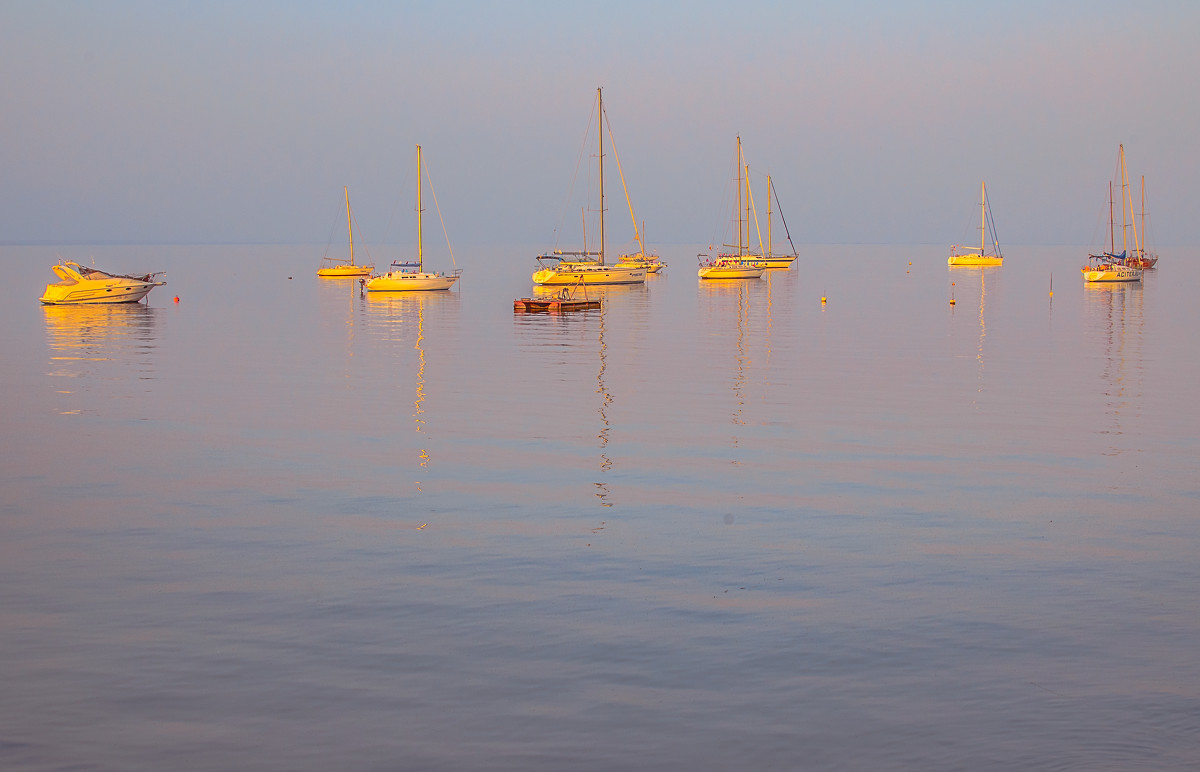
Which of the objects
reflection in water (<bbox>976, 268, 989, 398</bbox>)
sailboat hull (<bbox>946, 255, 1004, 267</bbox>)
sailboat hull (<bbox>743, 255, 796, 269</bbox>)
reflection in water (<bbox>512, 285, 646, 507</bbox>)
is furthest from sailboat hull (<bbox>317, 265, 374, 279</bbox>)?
sailboat hull (<bbox>946, 255, 1004, 267</bbox>)

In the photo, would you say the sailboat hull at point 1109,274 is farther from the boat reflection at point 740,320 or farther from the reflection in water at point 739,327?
the reflection in water at point 739,327

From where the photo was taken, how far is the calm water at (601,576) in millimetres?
11352

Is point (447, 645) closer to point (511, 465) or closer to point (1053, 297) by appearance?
point (511, 465)

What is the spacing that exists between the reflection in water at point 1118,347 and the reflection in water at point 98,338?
29264mm

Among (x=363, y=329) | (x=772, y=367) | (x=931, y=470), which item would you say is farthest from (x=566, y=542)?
(x=363, y=329)

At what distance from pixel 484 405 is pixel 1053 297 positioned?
270 ft

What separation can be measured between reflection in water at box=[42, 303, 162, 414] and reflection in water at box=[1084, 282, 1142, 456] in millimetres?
29264

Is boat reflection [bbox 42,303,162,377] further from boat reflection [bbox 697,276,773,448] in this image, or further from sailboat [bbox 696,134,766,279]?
sailboat [bbox 696,134,766,279]

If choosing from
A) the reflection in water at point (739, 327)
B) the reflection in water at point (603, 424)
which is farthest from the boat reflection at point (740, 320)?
the reflection in water at point (603, 424)

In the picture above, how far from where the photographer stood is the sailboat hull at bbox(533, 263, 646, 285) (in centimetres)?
12719

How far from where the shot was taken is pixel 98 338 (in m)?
63.8

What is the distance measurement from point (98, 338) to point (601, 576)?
5416cm

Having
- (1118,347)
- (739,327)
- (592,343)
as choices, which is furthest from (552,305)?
(1118,347)

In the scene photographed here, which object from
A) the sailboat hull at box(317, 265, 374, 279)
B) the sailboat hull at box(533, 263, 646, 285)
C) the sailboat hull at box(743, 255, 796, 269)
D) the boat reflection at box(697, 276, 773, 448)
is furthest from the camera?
the sailboat hull at box(743, 255, 796, 269)
